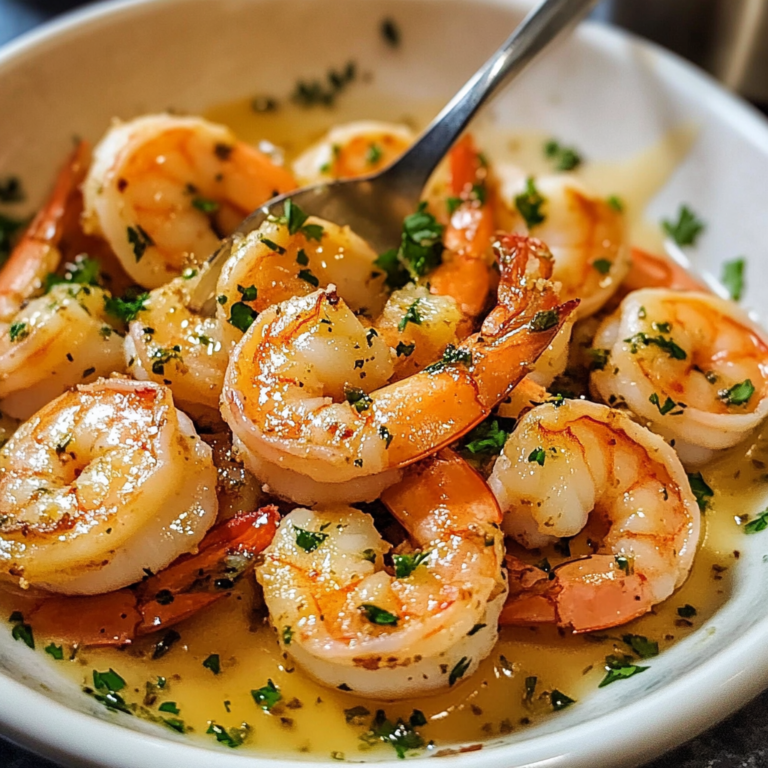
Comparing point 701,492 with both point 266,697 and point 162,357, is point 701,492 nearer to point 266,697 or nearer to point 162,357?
point 266,697

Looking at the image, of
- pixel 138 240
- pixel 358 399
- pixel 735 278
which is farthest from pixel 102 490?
pixel 735 278

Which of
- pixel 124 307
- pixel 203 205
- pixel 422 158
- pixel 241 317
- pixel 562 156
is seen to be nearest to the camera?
pixel 241 317

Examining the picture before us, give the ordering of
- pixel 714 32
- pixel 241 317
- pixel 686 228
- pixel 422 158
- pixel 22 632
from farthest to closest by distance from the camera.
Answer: pixel 714 32 < pixel 686 228 < pixel 422 158 < pixel 241 317 < pixel 22 632

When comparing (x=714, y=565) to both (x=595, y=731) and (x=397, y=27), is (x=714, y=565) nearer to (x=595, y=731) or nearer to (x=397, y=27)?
(x=595, y=731)

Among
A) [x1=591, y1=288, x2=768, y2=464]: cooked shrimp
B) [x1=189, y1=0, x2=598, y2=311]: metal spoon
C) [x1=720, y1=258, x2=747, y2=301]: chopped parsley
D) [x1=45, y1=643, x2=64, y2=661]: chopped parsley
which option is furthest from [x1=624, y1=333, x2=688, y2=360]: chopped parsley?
[x1=45, y1=643, x2=64, y2=661]: chopped parsley

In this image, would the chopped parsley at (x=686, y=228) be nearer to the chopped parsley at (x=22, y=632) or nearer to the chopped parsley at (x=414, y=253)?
the chopped parsley at (x=414, y=253)

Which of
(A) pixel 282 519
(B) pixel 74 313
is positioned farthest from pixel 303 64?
(A) pixel 282 519

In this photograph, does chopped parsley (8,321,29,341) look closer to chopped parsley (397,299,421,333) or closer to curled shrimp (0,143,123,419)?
curled shrimp (0,143,123,419)
